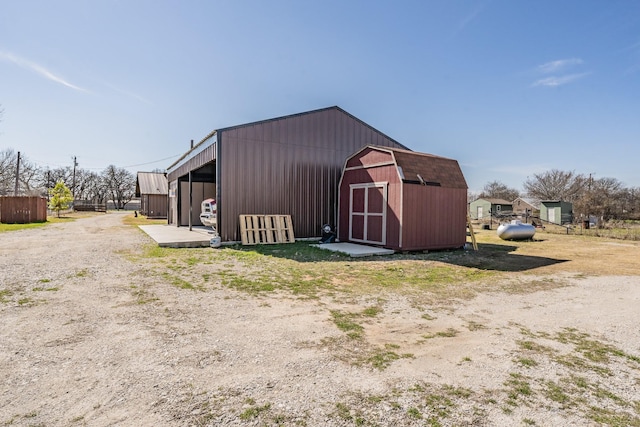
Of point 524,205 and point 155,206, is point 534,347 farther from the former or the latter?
point 524,205

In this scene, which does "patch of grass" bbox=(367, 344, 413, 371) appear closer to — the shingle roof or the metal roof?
the shingle roof

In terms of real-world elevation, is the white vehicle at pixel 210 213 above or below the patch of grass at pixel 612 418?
above

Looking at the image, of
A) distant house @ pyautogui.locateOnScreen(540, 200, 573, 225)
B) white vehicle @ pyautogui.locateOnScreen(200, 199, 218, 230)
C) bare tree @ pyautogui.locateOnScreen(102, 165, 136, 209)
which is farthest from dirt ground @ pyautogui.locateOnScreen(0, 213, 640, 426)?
bare tree @ pyautogui.locateOnScreen(102, 165, 136, 209)

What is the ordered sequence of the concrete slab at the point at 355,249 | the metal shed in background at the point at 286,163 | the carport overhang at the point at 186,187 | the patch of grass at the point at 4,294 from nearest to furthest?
the patch of grass at the point at 4,294 < the concrete slab at the point at 355,249 < the metal shed in background at the point at 286,163 < the carport overhang at the point at 186,187

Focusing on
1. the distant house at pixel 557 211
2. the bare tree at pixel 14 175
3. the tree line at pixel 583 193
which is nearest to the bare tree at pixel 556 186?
the tree line at pixel 583 193

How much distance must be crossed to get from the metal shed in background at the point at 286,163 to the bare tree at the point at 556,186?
1633 inches

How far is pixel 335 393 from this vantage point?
2.34 metres

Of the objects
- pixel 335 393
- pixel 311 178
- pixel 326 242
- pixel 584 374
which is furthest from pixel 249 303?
pixel 311 178

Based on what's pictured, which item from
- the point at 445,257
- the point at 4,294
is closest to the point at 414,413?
the point at 4,294

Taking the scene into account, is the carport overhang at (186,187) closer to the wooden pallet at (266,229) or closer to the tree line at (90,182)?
A: the wooden pallet at (266,229)

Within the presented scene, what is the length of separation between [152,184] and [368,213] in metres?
28.5

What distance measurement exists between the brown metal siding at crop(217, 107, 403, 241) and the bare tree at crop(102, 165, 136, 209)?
59.7 metres

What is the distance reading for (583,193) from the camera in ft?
118

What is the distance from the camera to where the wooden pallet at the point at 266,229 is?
11.2m
